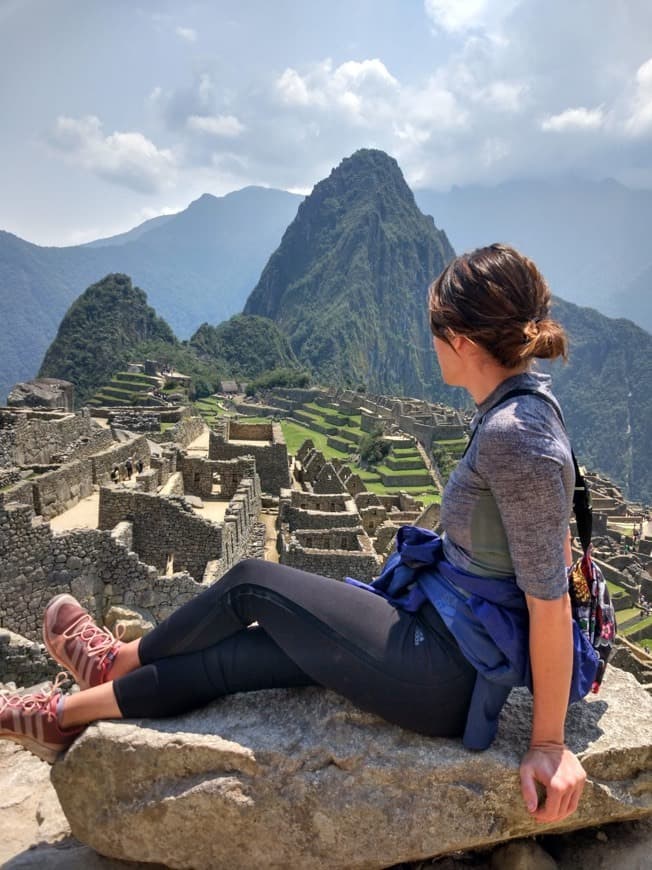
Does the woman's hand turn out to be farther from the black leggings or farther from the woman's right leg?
the woman's right leg

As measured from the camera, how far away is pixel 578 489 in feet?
8.26

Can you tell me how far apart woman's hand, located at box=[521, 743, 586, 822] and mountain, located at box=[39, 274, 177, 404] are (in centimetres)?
6900

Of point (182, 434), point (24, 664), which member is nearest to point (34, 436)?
point (182, 434)

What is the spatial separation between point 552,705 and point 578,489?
2.67 feet

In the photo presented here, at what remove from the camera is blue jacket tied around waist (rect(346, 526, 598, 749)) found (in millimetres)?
2285

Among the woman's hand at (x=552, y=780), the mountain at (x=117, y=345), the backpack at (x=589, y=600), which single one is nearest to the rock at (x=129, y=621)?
the woman's hand at (x=552, y=780)

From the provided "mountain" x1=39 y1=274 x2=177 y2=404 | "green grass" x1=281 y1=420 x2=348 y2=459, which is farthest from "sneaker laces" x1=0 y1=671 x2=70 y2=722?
"mountain" x1=39 y1=274 x2=177 y2=404

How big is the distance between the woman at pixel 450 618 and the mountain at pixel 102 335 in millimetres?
68036

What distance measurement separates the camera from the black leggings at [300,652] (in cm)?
240

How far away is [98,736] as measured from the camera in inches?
99.9

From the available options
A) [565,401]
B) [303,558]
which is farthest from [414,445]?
[565,401]

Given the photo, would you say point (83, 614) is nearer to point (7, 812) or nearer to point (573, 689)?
point (7, 812)

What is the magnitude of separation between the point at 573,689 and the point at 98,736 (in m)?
1.86

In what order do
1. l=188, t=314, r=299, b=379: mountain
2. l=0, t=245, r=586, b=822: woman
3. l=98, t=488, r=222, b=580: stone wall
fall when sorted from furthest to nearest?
l=188, t=314, r=299, b=379: mountain < l=98, t=488, r=222, b=580: stone wall < l=0, t=245, r=586, b=822: woman
